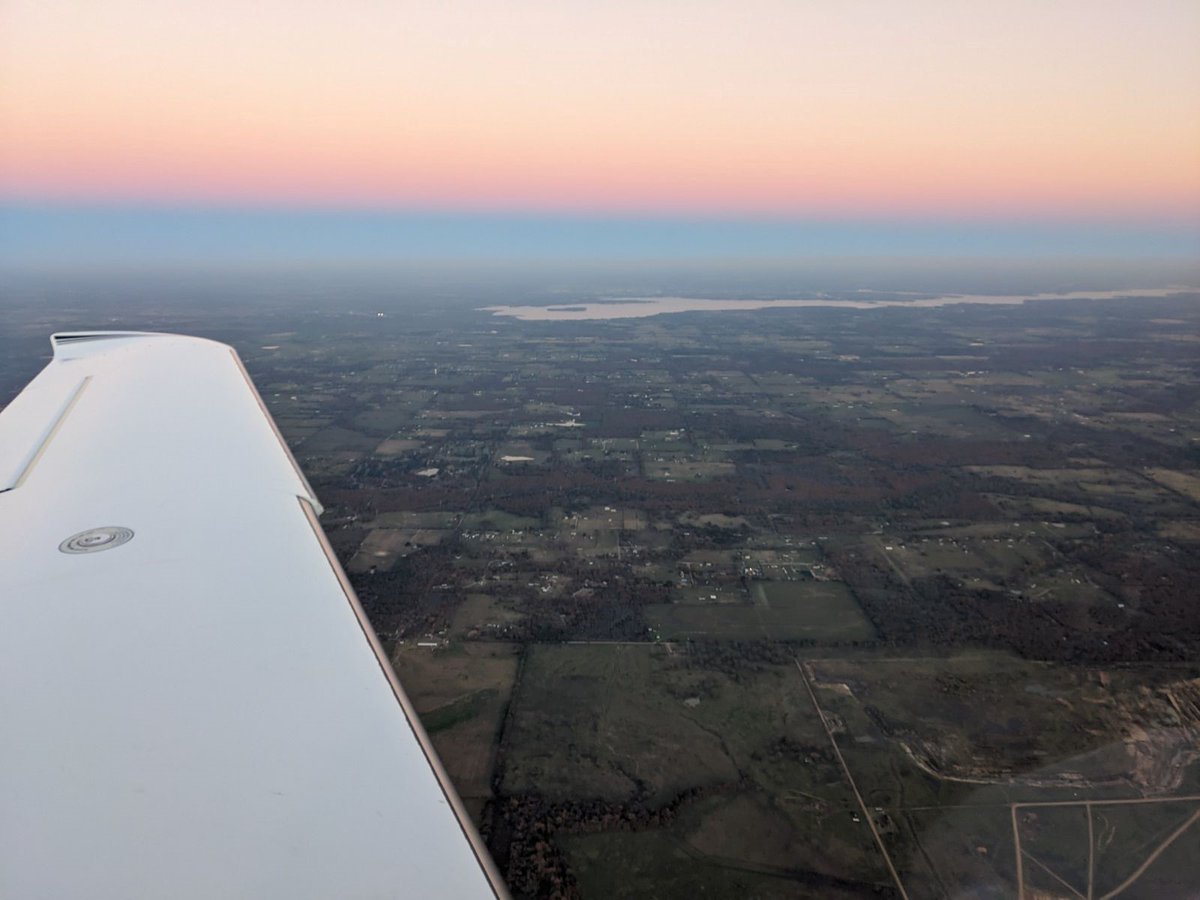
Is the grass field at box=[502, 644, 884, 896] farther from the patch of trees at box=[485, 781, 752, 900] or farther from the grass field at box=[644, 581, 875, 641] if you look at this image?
the grass field at box=[644, 581, 875, 641]

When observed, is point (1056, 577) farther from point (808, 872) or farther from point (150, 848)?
point (150, 848)

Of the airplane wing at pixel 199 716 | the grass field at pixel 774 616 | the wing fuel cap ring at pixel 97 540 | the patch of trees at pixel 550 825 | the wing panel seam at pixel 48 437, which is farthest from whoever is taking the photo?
the grass field at pixel 774 616

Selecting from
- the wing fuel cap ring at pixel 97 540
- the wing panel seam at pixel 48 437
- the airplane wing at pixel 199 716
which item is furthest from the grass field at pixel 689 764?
the wing panel seam at pixel 48 437

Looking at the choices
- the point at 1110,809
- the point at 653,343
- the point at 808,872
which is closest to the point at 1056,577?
the point at 1110,809

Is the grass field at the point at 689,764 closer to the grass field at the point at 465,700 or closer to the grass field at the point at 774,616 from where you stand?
the grass field at the point at 465,700

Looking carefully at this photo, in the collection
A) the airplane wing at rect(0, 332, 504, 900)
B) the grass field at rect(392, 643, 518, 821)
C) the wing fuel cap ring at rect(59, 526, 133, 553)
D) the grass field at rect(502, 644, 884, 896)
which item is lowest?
the grass field at rect(392, 643, 518, 821)

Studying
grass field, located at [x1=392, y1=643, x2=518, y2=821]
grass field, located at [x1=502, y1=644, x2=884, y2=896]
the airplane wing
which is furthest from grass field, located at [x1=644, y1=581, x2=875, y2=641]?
the airplane wing

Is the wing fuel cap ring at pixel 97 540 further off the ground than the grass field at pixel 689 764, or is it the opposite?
the wing fuel cap ring at pixel 97 540
